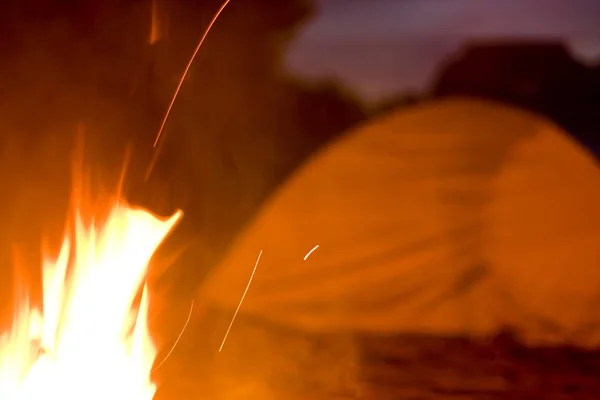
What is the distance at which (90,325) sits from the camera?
2527mm

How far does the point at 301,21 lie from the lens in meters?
3.41

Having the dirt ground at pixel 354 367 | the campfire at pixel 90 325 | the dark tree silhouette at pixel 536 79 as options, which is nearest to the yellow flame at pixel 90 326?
the campfire at pixel 90 325

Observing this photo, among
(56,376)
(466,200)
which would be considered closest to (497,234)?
(466,200)

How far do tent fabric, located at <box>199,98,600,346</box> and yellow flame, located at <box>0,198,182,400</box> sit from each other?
3.08 feet

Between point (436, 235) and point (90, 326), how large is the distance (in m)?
1.70

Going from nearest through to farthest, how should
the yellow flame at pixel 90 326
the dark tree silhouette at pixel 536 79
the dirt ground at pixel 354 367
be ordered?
1. the yellow flame at pixel 90 326
2. the dirt ground at pixel 354 367
3. the dark tree silhouette at pixel 536 79

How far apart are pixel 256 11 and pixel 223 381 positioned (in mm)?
1754

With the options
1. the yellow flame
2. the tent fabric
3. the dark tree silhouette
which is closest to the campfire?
the yellow flame

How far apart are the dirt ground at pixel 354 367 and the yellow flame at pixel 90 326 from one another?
23cm

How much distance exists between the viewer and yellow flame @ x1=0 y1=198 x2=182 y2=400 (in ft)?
7.84

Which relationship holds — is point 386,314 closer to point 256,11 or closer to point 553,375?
point 553,375

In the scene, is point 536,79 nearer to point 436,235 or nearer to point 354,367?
point 436,235

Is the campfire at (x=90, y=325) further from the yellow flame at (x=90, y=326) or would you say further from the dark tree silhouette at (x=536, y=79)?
the dark tree silhouette at (x=536, y=79)

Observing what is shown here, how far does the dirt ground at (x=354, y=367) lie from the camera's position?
2.72 m
